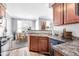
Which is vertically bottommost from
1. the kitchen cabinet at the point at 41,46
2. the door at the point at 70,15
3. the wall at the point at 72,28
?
the kitchen cabinet at the point at 41,46

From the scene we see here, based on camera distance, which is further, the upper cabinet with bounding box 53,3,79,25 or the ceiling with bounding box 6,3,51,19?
the upper cabinet with bounding box 53,3,79,25

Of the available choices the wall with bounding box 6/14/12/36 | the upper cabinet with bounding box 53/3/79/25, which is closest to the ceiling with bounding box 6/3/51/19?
the wall with bounding box 6/14/12/36

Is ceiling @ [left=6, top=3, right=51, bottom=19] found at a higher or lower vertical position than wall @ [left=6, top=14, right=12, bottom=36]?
higher

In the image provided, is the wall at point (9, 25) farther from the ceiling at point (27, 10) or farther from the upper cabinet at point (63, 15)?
the upper cabinet at point (63, 15)

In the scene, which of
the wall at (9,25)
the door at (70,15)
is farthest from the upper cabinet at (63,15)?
the wall at (9,25)

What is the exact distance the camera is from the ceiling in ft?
5.11

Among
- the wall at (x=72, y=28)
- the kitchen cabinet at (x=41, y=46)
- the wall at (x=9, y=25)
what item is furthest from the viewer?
the wall at (x=72, y=28)

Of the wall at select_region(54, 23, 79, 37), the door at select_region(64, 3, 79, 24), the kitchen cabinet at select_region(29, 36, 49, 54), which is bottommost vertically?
the kitchen cabinet at select_region(29, 36, 49, 54)

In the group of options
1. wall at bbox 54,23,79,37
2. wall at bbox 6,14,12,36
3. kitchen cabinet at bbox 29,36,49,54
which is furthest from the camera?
wall at bbox 54,23,79,37

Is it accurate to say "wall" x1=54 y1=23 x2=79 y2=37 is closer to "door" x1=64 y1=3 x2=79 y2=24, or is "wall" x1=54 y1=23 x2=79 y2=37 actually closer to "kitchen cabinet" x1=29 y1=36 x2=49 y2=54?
"door" x1=64 y1=3 x2=79 y2=24

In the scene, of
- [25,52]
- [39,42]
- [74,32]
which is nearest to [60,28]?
[74,32]

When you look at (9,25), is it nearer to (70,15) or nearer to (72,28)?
(70,15)

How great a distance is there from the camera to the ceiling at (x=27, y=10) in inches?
61.3

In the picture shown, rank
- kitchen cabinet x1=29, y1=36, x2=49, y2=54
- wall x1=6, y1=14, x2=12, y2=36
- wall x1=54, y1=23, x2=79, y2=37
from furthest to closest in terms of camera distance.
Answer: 1. wall x1=54, y1=23, x2=79, y2=37
2. kitchen cabinet x1=29, y1=36, x2=49, y2=54
3. wall x1=6, y1=14, x2=12, y2=36
